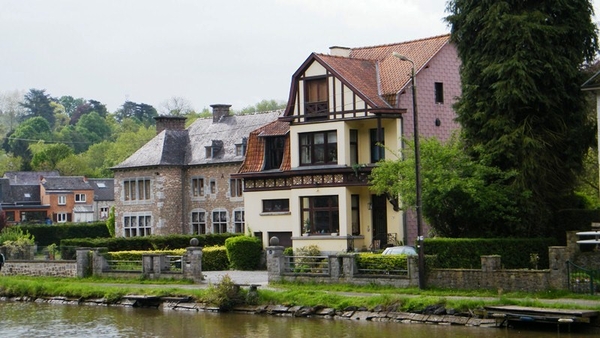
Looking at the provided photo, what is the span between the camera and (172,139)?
67.7 meters

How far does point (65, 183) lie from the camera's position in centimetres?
10081

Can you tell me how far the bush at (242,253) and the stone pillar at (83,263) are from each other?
288 inches

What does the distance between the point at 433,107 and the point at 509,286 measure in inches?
765

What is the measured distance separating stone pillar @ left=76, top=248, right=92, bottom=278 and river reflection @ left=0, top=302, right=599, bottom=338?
7406mm

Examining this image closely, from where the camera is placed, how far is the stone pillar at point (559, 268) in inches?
1287

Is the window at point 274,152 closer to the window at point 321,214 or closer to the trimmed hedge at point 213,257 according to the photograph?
the window at point 321,214

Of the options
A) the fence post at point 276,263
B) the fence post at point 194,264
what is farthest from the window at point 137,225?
the fence post at point 276,263

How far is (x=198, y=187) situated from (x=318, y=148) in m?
17.0

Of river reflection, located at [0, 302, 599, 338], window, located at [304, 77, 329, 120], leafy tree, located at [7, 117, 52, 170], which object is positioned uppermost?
leafy tree, located at [7, 117, 52, 170]

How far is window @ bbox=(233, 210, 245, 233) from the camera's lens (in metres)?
63.2

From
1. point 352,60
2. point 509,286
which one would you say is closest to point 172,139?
point 352,60

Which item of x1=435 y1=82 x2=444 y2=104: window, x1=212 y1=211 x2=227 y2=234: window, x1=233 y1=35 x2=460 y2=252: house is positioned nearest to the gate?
x1=233 y1=35 x2=460 y2=252: house

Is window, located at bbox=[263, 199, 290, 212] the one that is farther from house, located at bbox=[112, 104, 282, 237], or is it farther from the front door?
house, located at bbox=[112, 104, 282, 237]

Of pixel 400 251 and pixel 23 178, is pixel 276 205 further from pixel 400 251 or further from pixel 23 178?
pixel 23 178
